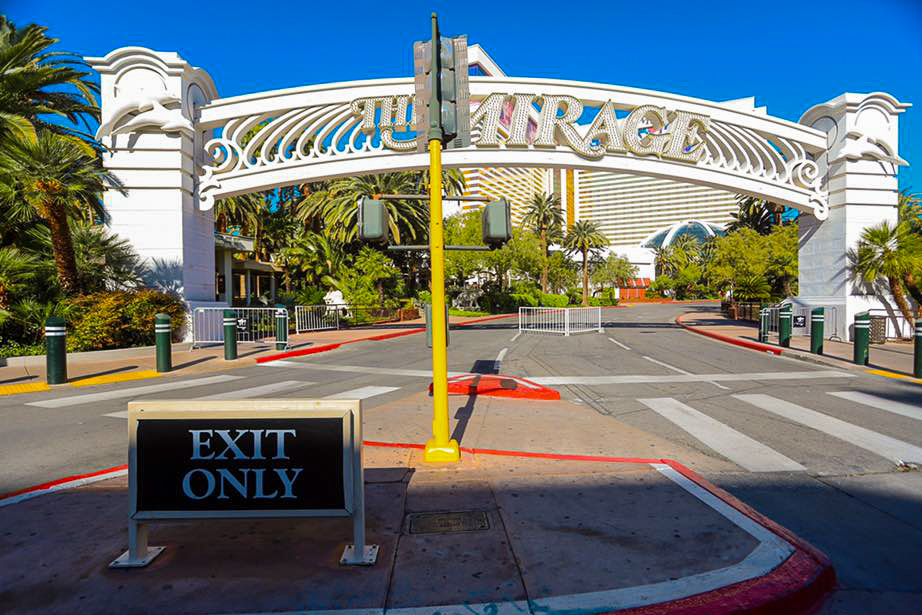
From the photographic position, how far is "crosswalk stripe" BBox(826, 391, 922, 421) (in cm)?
766

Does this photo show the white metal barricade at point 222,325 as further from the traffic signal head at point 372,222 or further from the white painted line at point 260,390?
the traffic signal head at point 372,222

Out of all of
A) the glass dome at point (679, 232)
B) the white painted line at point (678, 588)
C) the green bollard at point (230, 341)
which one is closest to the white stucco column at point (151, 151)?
the green bollard at point (230, 341)

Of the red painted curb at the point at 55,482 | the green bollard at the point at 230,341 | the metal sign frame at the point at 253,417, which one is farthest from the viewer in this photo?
the green bollard at the point at 230,341

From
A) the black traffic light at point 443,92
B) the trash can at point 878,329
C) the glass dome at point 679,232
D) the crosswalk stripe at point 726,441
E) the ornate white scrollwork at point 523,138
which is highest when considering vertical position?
the glass dome at point 679,232

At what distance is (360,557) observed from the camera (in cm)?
321

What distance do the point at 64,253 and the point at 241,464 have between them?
46.4 ft

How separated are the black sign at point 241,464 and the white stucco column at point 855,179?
20.4 metres

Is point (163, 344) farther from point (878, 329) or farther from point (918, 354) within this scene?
point (878, 329)

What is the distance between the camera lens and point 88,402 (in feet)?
28.8

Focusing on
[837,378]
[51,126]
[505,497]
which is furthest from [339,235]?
[505,497]

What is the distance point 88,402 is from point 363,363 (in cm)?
632

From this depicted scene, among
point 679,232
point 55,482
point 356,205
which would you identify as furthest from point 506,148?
point 679,232

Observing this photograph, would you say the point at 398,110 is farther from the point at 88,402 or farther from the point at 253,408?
the point at 253,408

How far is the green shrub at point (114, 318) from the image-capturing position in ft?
44.4
